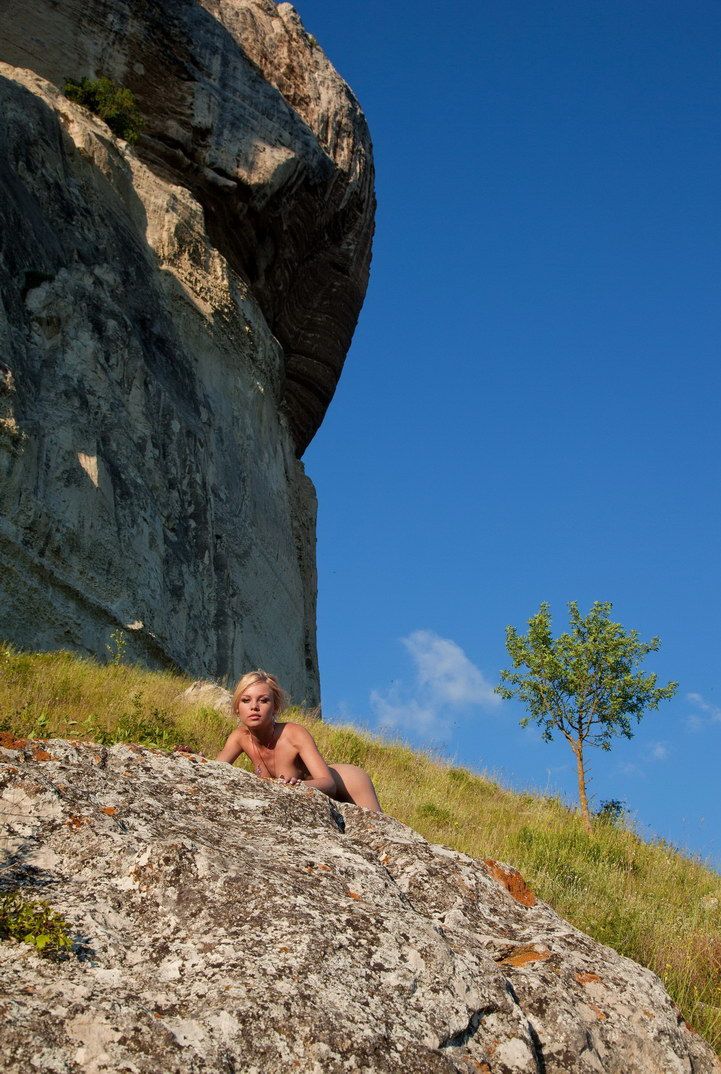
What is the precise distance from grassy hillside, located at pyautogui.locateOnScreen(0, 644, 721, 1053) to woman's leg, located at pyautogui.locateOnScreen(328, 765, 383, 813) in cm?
108

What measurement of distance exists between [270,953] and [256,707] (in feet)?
8.54

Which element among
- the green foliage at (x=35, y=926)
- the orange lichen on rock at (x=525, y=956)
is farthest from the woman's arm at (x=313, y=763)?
the green foliage at (x=35, y=926)

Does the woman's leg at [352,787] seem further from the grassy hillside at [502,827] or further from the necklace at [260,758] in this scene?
the grassy hillside at [502,827]

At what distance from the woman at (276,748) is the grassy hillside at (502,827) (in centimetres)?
54

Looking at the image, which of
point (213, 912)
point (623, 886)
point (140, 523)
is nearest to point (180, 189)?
point (140, 523)

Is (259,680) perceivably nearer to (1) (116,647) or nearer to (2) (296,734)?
(2) (296,734)

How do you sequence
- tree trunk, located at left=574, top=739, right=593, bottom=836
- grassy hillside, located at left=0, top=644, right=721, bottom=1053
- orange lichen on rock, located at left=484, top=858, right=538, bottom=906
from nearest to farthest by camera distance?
orange lichen on rock, located at left=484, top=858, right=538, bottom=906 < grassy hillside, located at left=0, top=644, right=721, bottom=1053 < tree trunk, located at left=574, top=739, right=593, bottom=836

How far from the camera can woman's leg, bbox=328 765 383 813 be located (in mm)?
5824

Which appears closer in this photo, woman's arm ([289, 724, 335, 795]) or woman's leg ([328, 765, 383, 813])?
woman's arm ([289, 724, 335, 795])

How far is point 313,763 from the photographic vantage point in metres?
5.65

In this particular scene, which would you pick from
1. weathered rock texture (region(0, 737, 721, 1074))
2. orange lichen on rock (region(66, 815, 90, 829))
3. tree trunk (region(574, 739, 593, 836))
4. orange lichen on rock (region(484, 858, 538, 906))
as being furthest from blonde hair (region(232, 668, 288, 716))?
tree trunk (region(574, 739, 593, 836))

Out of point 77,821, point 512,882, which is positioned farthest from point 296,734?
point 77,821

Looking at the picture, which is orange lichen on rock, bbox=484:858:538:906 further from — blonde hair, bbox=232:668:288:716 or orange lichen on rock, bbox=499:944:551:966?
blonde hair, bbox=232:668:288:716

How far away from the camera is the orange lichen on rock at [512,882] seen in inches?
192
